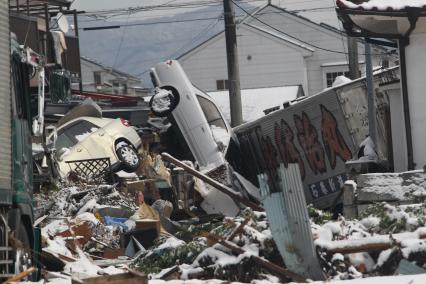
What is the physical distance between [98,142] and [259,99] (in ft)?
75.9

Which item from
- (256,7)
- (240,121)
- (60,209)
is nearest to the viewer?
(60,209)

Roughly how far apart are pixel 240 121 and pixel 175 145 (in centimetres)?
738

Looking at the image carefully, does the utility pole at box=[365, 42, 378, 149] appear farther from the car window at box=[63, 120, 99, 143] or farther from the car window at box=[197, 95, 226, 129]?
the car window at box=[63, 120, 99, 143]

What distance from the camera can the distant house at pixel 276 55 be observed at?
2482 inches

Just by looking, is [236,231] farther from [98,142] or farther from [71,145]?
[71,145]

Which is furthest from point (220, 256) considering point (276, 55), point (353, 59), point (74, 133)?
point (276, 55)

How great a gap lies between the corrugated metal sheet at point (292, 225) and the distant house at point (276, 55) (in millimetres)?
48605

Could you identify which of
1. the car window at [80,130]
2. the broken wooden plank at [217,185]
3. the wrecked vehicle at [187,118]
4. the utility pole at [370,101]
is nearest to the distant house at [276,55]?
the car window at [80,130]

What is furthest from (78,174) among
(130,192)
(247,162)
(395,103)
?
(395,103)

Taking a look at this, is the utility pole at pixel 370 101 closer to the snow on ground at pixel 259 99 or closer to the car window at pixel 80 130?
the car window at pixel 80 130

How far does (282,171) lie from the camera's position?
13.1 meters

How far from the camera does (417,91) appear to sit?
18625mm

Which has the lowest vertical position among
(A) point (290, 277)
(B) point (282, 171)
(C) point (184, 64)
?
(A) point (290, 277)

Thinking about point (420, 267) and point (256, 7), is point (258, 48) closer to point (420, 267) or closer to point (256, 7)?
point (256, 7)
